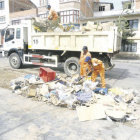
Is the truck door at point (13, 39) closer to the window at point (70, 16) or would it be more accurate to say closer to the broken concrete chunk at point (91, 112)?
the broken concrete chunk at point (91, 112)

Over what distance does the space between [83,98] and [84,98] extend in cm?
3

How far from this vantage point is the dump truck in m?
6.44

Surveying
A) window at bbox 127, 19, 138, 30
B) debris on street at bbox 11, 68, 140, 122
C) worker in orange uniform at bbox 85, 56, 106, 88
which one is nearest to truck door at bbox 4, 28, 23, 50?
debris on street at bbox 11, 68, 140, 122

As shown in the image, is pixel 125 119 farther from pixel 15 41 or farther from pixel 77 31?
pixel 15 41

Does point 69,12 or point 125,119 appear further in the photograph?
point 69,12

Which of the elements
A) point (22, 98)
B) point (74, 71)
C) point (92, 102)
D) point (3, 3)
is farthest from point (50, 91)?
point (3, 3)

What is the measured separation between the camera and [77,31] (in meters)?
6.89

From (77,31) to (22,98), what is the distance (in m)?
3.75

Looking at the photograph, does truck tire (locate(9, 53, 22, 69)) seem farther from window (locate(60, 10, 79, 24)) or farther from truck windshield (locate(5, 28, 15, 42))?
window (locate(60, 10, 79, 24))

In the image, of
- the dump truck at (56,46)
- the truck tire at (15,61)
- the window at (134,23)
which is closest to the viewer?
the dump truck at (56,46)

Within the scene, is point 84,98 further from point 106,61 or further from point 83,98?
point 106,61

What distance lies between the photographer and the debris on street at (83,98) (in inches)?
137

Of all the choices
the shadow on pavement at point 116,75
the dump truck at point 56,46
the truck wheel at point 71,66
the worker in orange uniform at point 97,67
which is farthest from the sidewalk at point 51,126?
the shadow on pavement at point 116,75

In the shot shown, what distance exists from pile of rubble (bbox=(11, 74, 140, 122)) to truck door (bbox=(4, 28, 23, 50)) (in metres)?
3.60
